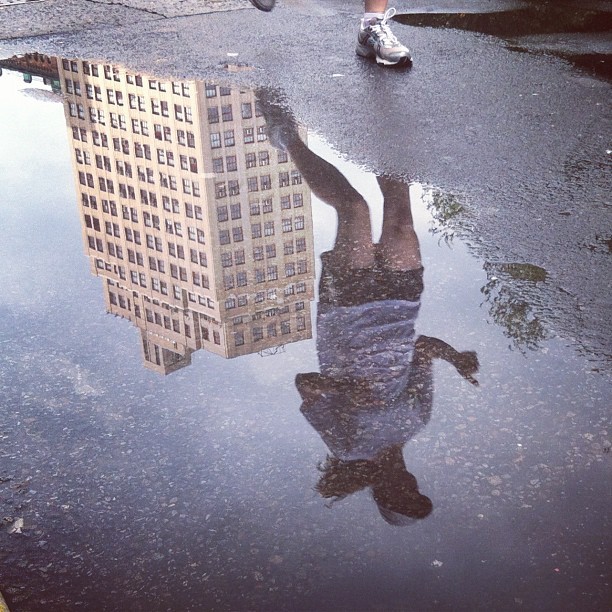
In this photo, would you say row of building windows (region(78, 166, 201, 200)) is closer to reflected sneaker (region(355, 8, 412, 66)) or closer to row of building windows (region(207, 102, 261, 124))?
row of building windows (region(207, 102, 261, 124))

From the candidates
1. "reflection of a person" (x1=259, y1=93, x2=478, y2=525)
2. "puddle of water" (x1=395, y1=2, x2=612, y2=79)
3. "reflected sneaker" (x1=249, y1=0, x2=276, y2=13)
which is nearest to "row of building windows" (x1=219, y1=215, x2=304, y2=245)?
"reflection of a person" (x1=259, y1=93, x2=478, y2=525)

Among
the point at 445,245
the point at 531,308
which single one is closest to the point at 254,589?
the point at 531,308

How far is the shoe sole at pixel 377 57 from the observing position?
8914 mm

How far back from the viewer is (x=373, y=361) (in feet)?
13.9

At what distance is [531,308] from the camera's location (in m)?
4.54

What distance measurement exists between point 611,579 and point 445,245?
2.72m

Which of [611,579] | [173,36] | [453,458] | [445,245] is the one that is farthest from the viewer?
[173,36]

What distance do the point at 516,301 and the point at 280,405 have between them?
1.50 meters

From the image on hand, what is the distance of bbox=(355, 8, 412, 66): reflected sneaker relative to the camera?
349 inches

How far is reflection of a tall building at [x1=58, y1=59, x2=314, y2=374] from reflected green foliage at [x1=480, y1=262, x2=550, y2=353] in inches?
40.2

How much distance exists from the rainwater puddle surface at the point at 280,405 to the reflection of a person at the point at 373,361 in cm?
1

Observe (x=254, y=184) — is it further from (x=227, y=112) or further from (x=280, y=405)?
(x=280, y=405)

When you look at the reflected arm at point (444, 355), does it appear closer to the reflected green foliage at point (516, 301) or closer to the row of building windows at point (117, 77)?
the reflected green foliage at point (516, 301)

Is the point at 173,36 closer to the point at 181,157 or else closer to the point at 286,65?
the point at 286,65
